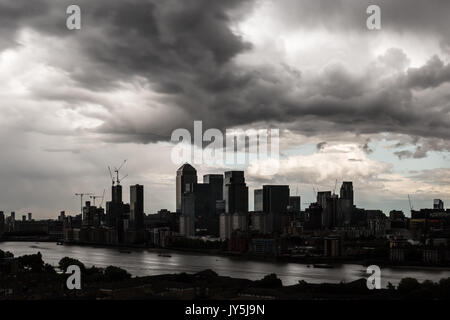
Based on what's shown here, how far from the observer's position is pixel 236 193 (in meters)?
109

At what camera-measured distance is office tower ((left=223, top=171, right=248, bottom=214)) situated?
350 feet

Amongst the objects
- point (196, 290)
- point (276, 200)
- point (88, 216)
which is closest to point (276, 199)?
point (276, 200)

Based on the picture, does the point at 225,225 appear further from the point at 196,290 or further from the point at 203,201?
the point at 196,290

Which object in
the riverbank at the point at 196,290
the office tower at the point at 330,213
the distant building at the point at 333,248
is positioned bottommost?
the distant building at the point at 333,248

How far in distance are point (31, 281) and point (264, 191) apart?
94.1 m

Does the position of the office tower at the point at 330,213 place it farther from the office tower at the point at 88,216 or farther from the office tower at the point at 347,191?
the office tower at the point at 88,216

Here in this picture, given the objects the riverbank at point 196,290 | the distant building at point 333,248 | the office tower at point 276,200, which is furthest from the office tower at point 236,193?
the riverbank at point 196,290

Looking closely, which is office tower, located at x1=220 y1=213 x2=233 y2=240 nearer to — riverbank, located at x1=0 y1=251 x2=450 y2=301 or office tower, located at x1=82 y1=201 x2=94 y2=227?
office tower, located at x1=82 y1=201 x2=94 y2=227

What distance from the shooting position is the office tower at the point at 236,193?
10662cm

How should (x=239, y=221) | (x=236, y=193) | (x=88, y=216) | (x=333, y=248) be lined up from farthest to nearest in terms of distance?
(x=88, y=216) < (x=236, y=193) < (x=239, y=221) < (x=333, y=248)

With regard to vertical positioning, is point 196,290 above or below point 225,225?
above

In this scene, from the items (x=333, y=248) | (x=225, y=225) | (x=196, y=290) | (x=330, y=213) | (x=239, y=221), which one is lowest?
(x=333, y=248)
